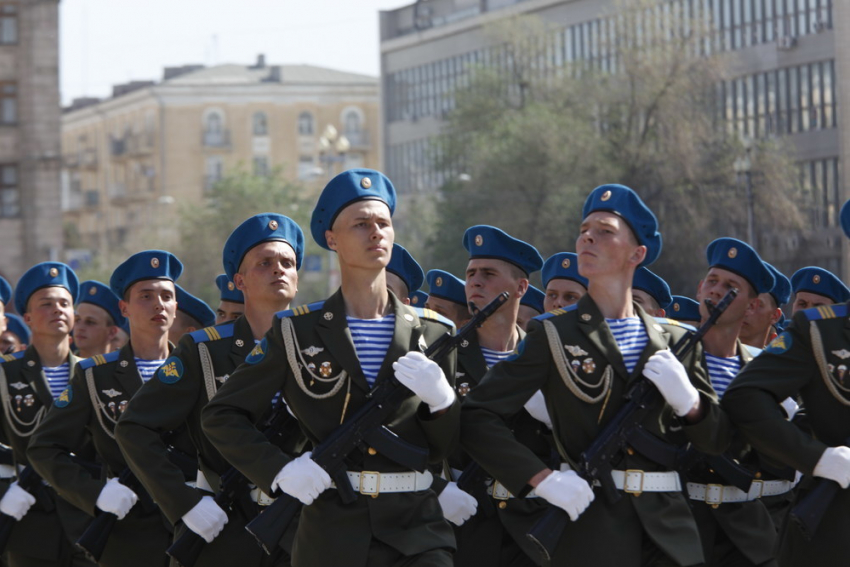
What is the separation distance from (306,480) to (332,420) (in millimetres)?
319

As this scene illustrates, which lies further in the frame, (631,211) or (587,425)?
(631,211)

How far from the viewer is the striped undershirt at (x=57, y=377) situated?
10391 mm

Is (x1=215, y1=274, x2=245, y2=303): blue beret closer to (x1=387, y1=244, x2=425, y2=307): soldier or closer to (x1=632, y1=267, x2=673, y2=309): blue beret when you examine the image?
(x1=387, y1=244, x2=425, y2=307): soldier

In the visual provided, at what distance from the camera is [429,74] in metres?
72.0

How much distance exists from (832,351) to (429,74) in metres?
65.7

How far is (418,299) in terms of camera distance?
37.9ft

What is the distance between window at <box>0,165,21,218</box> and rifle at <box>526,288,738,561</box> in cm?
4793

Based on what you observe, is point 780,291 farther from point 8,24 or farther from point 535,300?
point 8,24

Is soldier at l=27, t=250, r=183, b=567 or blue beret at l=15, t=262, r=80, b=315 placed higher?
blue beret at l=15, t=262, r=80, b=315

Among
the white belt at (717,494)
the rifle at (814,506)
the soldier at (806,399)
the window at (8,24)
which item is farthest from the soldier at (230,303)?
the window at (8,24)

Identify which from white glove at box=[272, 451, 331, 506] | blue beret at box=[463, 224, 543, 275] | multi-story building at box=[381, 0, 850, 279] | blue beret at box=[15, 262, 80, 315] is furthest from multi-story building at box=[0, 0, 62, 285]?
white glove at box=[272, 451, 331, 506]

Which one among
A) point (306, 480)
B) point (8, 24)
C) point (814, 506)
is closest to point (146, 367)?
point (306, 480)

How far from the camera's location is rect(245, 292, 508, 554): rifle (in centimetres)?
682

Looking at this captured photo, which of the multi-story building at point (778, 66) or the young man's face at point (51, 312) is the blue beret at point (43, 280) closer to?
the young man's face at point (51, 312)
